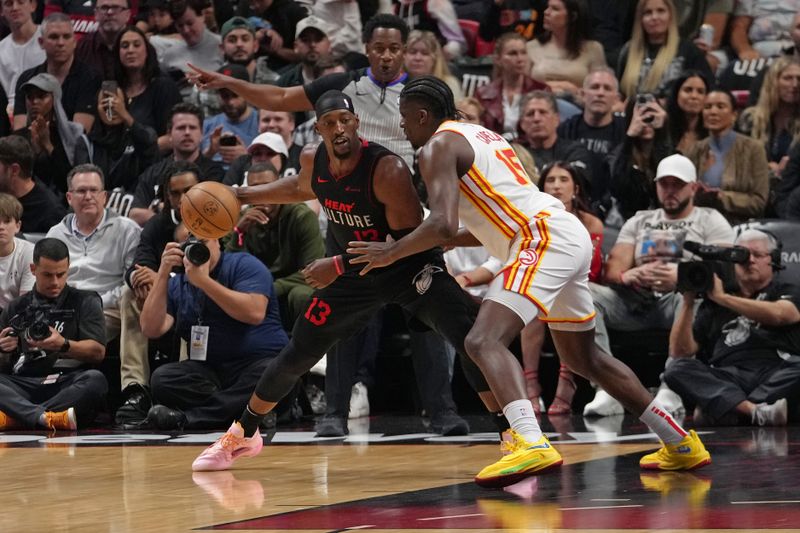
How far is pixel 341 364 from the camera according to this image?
7.89 metres

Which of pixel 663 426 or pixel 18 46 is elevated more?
pixel 18 46

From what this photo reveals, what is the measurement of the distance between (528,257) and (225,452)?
173 cm

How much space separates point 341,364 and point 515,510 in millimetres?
3314

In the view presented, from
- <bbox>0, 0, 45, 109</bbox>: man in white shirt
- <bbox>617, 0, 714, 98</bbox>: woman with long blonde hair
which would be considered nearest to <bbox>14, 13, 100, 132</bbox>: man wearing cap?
<bbox>0, 0, 45, 109</bbox>: man in white shirt

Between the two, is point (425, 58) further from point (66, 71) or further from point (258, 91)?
point (258, 91)

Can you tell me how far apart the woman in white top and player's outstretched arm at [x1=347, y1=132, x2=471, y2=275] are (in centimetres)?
580

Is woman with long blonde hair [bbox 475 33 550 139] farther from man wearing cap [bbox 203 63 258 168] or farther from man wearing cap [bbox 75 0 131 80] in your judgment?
man wearing cap [bbox 75 0 131 80]

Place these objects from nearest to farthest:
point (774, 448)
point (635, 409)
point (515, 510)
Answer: point (515, 510) < point (635, 409) < point (774, 448)

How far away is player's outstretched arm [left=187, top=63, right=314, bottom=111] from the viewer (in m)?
6.63

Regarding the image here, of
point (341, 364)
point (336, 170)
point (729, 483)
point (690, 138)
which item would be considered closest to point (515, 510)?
A: point (729, 483)

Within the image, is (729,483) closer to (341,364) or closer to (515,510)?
(515,510)

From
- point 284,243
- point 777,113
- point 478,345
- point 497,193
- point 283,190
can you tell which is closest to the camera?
point 478,345

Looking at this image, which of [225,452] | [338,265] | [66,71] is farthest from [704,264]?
[66,71]

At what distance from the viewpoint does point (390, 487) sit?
5.49 meters
